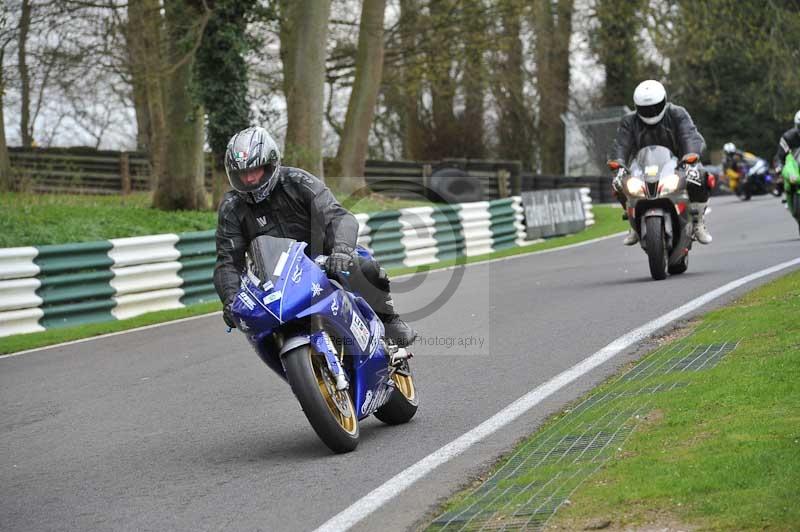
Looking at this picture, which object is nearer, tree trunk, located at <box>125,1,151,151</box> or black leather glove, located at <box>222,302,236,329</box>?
black leather glove, located at <box>222,302,236,329</box>

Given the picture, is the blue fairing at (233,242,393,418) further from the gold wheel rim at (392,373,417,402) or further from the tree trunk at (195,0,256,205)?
the tree trunk at (195,0,256,205)

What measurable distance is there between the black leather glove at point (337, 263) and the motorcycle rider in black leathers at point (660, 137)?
7.68 meters

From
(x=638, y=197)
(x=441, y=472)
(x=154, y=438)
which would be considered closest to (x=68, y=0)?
(x=638, y=197)

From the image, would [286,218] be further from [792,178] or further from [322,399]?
[792,178]

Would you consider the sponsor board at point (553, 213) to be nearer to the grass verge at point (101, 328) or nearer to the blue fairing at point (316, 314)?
the grass verge at point (101, 328)

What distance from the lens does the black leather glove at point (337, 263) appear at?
21.5ft

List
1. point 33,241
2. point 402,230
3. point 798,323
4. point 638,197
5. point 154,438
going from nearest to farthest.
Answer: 1. point 154,438
2. point 798,323
3. point 638,197
4. point 33,241
5. point 402,230

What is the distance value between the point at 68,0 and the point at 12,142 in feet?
87.7

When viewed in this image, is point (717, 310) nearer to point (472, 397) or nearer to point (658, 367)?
point (658, 367)

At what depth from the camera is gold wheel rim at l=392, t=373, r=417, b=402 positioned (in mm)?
7396

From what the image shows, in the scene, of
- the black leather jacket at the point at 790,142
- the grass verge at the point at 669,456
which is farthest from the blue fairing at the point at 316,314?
the black leather jacket at the point at 790,142

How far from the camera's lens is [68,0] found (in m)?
23.0

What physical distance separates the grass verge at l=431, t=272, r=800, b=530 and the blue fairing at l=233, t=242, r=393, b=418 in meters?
0.94

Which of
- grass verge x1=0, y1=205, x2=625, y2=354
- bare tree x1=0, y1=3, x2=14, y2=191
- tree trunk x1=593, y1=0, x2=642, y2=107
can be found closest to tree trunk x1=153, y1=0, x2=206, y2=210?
bare tree x1=0, y1=3, x2=14, y2=191
